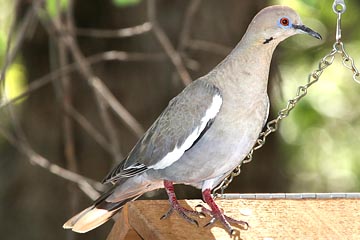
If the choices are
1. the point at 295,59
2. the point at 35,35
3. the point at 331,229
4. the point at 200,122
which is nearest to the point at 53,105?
the point at 35,35

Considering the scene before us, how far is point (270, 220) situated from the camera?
3.07 metres

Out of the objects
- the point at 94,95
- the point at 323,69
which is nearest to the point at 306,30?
the point at 323,69

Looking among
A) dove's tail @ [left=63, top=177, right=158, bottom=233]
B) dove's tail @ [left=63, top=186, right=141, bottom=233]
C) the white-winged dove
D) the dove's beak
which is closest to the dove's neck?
the white-winged dove

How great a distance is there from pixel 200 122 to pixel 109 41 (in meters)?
2.13

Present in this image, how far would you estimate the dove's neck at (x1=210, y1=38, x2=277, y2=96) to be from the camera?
321 centimetres

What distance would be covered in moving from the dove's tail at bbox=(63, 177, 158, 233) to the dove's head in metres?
0.74

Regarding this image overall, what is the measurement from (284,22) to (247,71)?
0.22 m

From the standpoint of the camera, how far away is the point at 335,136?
23.4ft

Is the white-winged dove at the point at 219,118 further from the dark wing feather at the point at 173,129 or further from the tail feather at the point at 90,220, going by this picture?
the tail feather at the point at 90,220

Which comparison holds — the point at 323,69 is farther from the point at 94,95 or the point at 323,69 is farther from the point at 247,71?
the point at 94,95

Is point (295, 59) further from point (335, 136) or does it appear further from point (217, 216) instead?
point (217, 216)

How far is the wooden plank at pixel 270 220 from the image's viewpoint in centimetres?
292

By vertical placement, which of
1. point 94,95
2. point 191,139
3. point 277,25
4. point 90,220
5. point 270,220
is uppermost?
point 94,95

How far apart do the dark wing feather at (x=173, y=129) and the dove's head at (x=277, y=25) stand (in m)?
0.26
